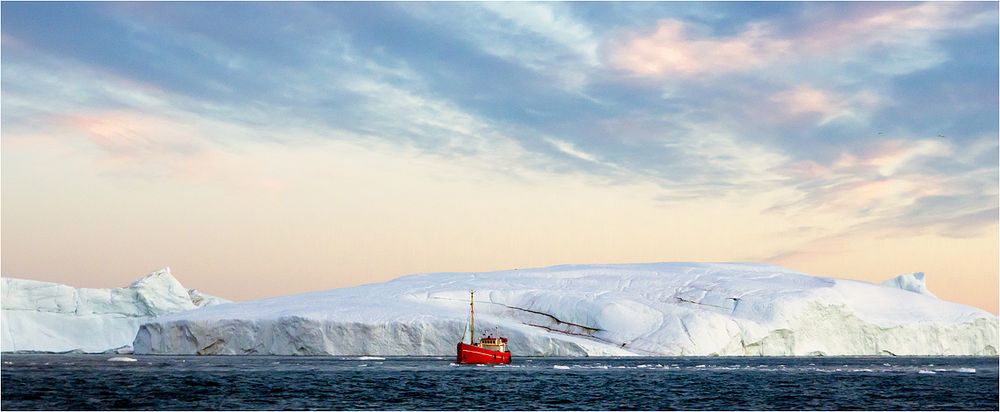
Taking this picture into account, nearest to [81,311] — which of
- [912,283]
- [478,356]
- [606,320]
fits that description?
[606,320]

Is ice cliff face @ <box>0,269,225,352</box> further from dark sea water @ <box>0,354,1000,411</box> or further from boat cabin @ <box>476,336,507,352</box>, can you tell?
boat cabin @ <box>476,336,507,352</box>

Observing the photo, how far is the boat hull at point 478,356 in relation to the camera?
60.4 meters

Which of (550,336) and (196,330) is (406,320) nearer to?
(550,336)

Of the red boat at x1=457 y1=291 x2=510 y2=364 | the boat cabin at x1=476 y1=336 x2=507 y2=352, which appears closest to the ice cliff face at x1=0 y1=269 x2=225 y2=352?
the boat cabin at x1=476 y1=336 x2=507 y2=352

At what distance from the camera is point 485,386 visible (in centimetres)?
4369

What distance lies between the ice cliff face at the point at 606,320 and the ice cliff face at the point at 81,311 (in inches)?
986

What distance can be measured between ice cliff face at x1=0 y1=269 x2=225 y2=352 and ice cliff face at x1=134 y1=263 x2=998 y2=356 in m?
25.0

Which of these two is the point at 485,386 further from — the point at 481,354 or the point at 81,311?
the point at 81,311

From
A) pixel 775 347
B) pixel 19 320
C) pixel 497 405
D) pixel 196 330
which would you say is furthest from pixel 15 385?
pixel 19 320

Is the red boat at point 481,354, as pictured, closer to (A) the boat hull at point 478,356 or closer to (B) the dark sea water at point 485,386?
(A) the boat hull at point 478,356

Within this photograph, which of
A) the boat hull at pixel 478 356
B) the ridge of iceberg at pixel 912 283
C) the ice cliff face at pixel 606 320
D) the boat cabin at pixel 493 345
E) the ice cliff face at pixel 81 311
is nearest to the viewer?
the boat hull at pixel 478 356

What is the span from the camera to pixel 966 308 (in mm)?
83375

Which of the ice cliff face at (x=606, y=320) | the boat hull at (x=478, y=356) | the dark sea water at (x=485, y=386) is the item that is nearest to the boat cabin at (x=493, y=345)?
the boat hull at (x=478, y=356)

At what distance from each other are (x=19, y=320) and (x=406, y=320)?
54.6 metres
